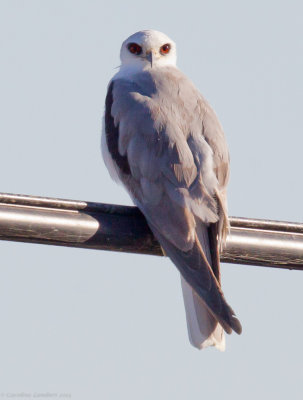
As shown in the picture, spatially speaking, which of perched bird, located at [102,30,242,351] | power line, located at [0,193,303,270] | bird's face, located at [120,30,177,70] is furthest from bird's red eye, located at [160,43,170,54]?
power line, located at [0,193,303,270]

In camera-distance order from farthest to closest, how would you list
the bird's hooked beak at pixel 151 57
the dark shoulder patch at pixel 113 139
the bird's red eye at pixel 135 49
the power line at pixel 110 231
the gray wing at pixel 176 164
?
the bird's red eye at pixel 135 49, the bird's hooked beak at pixel 151 57, the dark shoulder patch at pixel 113 139, the gray wing at pixel 176 164, the power line at pixel 110 231

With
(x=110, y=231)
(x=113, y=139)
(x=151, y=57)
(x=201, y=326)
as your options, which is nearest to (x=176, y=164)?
(x=113, y=139)

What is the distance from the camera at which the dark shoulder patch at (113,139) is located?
21.1 feet

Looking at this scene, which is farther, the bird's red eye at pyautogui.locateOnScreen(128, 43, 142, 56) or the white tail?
the bird's red eye at pyautogui.locateOnScreen(128, 43, 142, 56)

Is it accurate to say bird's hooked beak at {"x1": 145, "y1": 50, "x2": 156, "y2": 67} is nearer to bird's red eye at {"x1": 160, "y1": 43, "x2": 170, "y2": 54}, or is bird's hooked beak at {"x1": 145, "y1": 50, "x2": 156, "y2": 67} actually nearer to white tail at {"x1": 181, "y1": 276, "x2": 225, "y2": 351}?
bird's red eye at {"x1": 160, "y1": 43, "x2": 170, "y2": 54}

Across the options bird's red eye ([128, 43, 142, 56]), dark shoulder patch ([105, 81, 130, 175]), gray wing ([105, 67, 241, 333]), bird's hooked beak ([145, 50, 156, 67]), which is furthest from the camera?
bird's red eye ([128, 43, 142, 56])

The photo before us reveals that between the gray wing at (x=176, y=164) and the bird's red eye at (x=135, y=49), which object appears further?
the bird's red eye at (x=135, y=49)

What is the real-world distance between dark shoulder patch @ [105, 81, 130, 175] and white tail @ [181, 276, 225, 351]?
3.61 ft

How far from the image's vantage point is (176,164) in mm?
5977

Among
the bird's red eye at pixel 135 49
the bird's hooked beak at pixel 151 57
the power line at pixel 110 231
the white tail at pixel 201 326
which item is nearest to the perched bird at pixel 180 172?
the white tail at pixel 201 326

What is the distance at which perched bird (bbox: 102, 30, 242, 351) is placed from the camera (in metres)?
5.46

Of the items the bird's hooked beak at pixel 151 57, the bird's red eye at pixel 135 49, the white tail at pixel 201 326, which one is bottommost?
the white tail at pixel 201 326

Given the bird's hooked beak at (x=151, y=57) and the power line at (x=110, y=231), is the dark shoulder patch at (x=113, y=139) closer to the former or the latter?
the bird's hooked beak at (x=151, y=57)

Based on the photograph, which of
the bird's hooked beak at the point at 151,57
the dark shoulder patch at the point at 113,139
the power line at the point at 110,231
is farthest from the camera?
the bird's hooked beak at the point at 151,57
